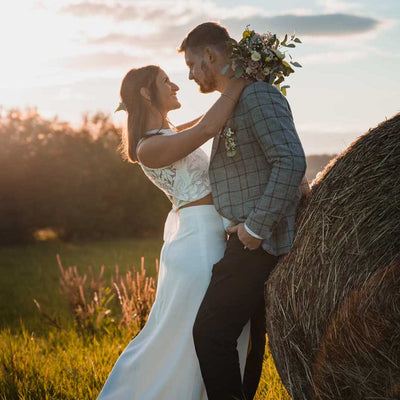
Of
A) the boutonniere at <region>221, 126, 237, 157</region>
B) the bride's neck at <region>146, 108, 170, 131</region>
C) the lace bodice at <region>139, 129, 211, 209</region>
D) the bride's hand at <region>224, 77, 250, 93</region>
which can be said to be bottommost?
the lace bodice at <region>139, 129, 211, 209</region>

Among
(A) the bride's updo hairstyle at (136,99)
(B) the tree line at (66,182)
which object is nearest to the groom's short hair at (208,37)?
(A) the bride's updo hairstyle at (136,99)

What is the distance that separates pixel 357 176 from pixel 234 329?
114cm

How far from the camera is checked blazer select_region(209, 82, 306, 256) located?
3186 mm

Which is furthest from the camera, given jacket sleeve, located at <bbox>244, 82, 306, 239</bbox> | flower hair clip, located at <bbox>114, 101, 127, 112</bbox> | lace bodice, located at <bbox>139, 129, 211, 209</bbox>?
flower hair clip, located at <bbox>114, 101, 127, 112</bbox>

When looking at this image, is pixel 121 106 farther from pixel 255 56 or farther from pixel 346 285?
pixel 346 285

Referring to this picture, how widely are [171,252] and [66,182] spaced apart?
13429mm

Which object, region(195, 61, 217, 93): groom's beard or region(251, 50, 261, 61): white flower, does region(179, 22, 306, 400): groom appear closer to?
region(195, 61, 217, 93): groom's beard

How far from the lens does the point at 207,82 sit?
11.8 ft

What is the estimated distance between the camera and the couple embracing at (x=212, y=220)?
10.7 feet

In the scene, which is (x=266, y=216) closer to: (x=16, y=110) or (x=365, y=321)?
(x=365, y=321)

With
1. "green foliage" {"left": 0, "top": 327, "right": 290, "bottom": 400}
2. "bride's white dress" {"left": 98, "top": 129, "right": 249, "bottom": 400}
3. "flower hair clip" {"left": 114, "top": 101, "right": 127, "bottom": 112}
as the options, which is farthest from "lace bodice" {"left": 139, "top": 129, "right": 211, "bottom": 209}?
"green foliage" {"left": 0, "top": 327, "right": 290, "bottom": 400}

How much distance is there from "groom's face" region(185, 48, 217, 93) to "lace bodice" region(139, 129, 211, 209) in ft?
1.52

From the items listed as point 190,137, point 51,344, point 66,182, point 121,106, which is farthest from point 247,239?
point 66,182

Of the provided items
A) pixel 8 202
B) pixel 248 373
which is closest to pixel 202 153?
pixel 248 373
